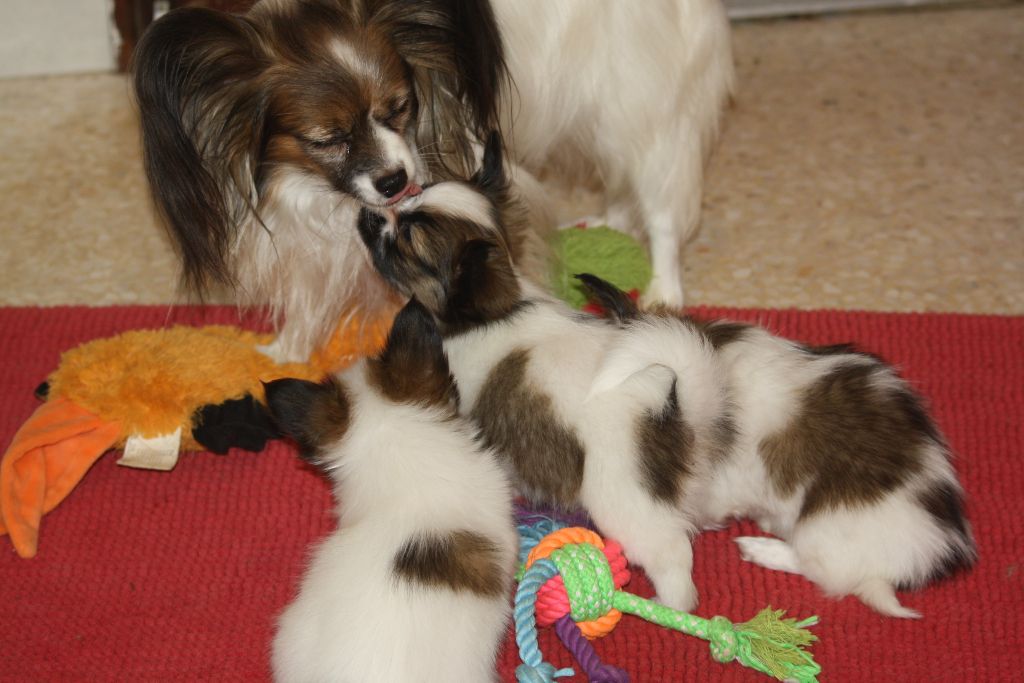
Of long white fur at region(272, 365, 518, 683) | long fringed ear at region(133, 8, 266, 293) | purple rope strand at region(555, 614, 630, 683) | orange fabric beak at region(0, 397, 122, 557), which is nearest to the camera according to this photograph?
long white fur at region(272, 365, 518, 683)

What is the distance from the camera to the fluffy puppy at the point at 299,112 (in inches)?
85.1

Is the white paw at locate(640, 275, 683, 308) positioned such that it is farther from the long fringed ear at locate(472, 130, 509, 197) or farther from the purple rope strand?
the purple rope strand

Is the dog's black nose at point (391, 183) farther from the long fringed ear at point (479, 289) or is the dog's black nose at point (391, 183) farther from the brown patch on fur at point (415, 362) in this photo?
the brown patch on fur at point (415, 362)

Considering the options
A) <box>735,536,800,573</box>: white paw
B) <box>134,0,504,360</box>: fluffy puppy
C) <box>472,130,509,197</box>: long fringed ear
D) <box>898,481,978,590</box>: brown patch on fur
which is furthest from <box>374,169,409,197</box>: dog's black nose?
<box>898,481,978,590</box>: brown patch on fur

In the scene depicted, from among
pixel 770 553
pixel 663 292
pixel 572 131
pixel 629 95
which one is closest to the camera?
pixel 770 553

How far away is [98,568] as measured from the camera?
235cm

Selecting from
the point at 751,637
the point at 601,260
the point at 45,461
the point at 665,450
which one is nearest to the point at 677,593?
the point at 751,637

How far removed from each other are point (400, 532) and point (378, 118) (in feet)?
3.08

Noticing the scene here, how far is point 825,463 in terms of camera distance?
6.69ft

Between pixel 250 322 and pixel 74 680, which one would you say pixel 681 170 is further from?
pixel 74 680

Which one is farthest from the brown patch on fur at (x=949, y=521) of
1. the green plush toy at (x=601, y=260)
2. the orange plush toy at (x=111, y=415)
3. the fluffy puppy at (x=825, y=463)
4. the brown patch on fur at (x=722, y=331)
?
the orange plush toy at (x=111, y=415)

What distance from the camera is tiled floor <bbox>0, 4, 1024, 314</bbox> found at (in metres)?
3.15

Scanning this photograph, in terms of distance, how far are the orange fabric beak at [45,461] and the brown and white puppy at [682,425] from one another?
756 mm

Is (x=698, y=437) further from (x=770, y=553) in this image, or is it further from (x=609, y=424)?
(x=770, y=553)
